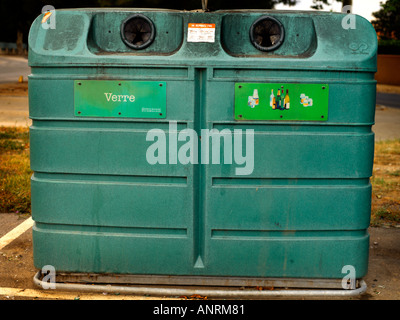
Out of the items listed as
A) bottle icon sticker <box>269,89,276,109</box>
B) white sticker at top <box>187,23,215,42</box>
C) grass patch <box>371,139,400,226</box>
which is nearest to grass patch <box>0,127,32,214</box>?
white sticker at top <box>187,23,215,42</box>

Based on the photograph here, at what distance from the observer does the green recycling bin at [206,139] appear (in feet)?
10.1

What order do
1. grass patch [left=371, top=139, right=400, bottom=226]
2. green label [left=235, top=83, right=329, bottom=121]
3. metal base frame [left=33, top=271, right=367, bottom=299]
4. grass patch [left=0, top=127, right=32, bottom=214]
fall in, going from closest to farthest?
green label [left=235, top=83, right=329, bottom=121] → metal base frame [left=33, top=271, right=367, bottom=299] → grass patch [left=371, top=139, right=400, bottom=226] → grass patch [left=0, top=127, right=32, bottom=214]

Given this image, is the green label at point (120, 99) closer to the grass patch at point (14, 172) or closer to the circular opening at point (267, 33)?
the circular opening at point (267, 33)

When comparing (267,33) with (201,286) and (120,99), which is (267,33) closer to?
(120,99)

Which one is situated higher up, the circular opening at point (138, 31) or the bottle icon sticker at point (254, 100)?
the circular opening at point (138, 31)

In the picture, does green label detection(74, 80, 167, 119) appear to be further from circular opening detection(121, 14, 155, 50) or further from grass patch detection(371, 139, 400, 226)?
grass patch detection(371, 139, 400, 226)

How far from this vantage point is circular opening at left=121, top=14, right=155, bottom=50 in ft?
10.3

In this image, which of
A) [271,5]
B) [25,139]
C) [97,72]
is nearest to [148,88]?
[97,72]

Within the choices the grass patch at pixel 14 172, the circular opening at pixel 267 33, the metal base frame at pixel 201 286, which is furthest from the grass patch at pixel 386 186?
the grass patch at pixel 14 172

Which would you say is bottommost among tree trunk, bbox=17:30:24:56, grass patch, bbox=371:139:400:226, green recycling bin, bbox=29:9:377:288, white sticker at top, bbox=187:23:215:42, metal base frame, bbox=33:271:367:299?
grass patch, bbox=371:139:400:226

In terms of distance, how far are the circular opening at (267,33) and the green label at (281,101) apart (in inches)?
9.5

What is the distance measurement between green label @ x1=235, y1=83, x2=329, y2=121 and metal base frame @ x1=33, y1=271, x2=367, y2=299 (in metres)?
0.95

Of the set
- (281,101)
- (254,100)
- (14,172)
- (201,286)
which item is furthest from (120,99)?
(14,172)
